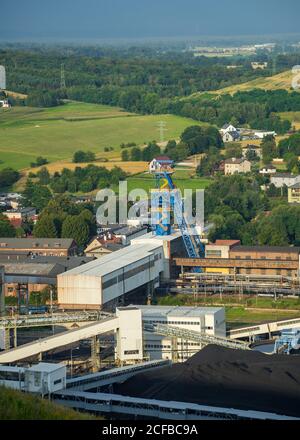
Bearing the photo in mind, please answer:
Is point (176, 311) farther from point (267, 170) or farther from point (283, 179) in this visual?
point (267, 170)

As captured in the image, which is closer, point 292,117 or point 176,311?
point 176,311

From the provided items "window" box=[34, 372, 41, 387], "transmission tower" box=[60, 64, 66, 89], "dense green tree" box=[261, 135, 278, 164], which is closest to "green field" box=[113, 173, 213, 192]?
"dense green tree" box=[261, 135, 278, 164]

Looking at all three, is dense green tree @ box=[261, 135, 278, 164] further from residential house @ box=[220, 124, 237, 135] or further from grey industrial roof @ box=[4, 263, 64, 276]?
grey industrial roof @ box=[4, 263, 64, 276]

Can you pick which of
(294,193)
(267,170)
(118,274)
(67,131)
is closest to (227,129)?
(67,131)

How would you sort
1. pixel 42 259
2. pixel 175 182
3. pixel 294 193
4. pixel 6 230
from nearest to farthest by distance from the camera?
1. pixel 42 259
2. pixel 6 230
3. pixel 294 193
4. pixel 175 182
